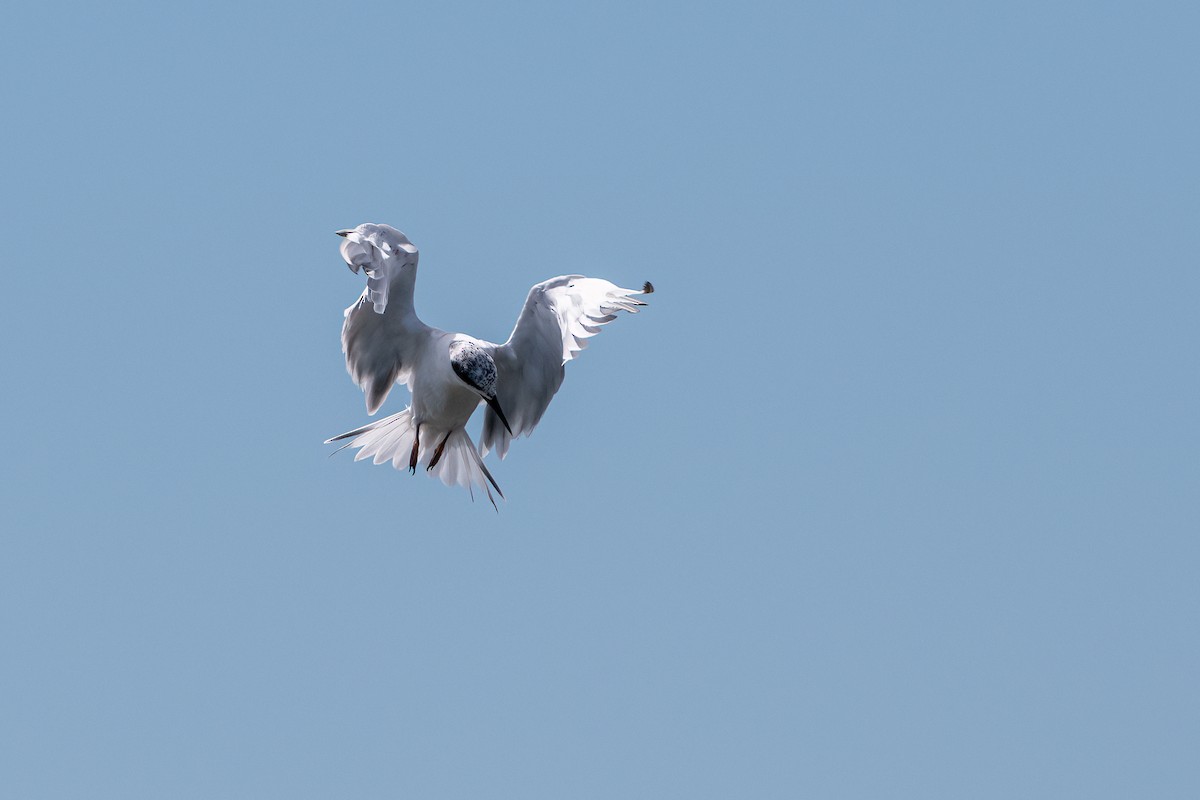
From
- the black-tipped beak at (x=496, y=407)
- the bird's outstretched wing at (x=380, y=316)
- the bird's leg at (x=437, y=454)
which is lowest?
the bird's leg at (x=437, y=454)

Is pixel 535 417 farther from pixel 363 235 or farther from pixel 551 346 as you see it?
pixel 363 235

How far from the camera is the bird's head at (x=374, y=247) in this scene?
789 inches

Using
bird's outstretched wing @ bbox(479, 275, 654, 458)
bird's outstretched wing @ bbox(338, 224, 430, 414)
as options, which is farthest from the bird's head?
bird's outstretched wing @ bbox(479, 275, 654, 458)

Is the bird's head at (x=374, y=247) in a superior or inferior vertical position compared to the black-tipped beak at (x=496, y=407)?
superior

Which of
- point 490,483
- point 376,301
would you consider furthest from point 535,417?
point 376,301

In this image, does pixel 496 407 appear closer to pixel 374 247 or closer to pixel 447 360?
pixel 447 360

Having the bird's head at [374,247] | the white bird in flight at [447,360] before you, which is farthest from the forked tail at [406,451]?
the bird's head at [374,247]

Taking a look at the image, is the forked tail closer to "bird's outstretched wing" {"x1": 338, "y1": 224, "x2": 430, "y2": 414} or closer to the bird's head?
"bird's outstretched wing" {"x1": 338, "y1": 224, "x2": 430, "y2": 414}

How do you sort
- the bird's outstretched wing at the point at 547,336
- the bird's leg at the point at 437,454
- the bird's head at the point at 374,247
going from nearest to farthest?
the bird's head at the point at 374,247, the bird's outstretched wing at the point at 547,336, the bird's leg at the point at 437,454

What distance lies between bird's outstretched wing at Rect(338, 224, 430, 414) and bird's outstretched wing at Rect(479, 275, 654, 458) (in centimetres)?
96

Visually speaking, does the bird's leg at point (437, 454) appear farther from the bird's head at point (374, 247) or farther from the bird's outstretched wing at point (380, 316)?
the bird's head at point (374, 247)

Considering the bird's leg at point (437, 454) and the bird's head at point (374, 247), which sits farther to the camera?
the bird's leg at point (437, 454)

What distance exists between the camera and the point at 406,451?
22.0 meters

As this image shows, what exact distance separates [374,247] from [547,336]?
2.00 meters
